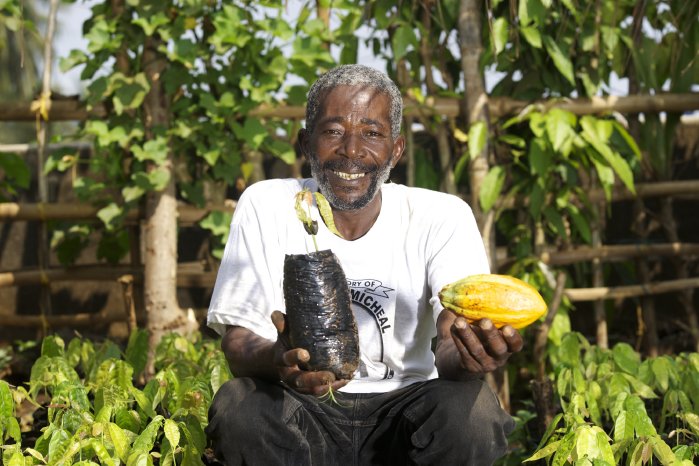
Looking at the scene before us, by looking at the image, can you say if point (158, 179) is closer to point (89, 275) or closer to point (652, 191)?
point (89, 275)

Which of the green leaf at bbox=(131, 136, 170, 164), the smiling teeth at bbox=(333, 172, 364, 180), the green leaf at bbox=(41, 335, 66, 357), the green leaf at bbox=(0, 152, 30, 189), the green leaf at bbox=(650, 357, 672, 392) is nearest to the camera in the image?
the smiling teeth at bbox=(333, 172, 364, 180)

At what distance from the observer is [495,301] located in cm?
206

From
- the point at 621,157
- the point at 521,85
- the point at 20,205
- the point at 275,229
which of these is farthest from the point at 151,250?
the point at 621,157

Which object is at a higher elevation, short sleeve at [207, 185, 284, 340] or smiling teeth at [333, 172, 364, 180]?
smiling teeth at [333, 172, 364, 180]

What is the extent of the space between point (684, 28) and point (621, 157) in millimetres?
582

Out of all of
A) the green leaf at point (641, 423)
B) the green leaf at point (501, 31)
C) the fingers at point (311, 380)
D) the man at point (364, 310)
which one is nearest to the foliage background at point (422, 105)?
the green leaf at point (501, 31)

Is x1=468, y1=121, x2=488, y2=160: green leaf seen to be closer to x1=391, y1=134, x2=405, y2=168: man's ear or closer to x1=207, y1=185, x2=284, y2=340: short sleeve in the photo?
x1=391, y1=134, x2=405, y2=168: man's ear

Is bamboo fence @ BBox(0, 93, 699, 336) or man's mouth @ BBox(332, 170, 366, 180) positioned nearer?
man's mouth @ BBox(332, 170, 366, 180)

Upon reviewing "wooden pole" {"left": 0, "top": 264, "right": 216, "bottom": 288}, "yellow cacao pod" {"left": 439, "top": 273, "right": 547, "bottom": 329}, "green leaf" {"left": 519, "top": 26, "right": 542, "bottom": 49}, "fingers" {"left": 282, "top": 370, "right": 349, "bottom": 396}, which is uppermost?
"green leaf" {"left": 519, "top": 26, "right": 542, "bottom": 49}

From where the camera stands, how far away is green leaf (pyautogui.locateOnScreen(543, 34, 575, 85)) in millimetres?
3867

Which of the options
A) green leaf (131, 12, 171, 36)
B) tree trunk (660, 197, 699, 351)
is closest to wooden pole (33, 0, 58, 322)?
green leaf (131, 12, 171, 36)

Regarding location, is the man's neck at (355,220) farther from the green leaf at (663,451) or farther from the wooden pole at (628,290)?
the wooden pole at (628,290)

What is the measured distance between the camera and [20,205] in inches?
159

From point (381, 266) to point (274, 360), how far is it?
50cm
